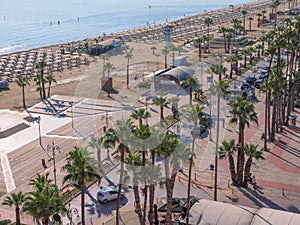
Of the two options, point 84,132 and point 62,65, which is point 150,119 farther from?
point 62,65

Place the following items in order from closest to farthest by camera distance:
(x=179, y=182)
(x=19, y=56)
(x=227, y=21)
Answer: (x=179, y=182), (x=19, y=56), (x=227, y=21)

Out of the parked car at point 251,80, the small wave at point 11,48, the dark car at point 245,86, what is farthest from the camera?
the small wave at point 11,48

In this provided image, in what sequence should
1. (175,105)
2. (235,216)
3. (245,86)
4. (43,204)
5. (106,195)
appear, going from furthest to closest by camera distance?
(245,86) → (175,105) → (106,195) → (235,216) → (43,204)

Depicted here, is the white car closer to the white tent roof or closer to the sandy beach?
the white tent roof

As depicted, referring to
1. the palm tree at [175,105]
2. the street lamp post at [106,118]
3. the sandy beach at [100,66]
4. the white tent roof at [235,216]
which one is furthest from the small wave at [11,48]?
the white tent roof at [235,216]

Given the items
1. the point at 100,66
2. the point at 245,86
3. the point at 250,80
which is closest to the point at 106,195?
the point at 245,86

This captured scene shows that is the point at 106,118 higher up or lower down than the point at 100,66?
lower down

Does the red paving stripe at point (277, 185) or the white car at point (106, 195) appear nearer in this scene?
the white car at point (106, 195)

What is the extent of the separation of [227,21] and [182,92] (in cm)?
10261

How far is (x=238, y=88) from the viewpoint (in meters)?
69.8

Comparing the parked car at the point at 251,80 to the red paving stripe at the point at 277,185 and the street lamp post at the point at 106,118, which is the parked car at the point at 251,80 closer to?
the street lamp post at the point at 106,118

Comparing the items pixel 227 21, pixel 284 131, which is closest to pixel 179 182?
pixel 284 131

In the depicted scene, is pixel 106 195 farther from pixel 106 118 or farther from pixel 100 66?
pixel 100 66

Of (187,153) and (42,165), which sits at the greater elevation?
(187,153)
